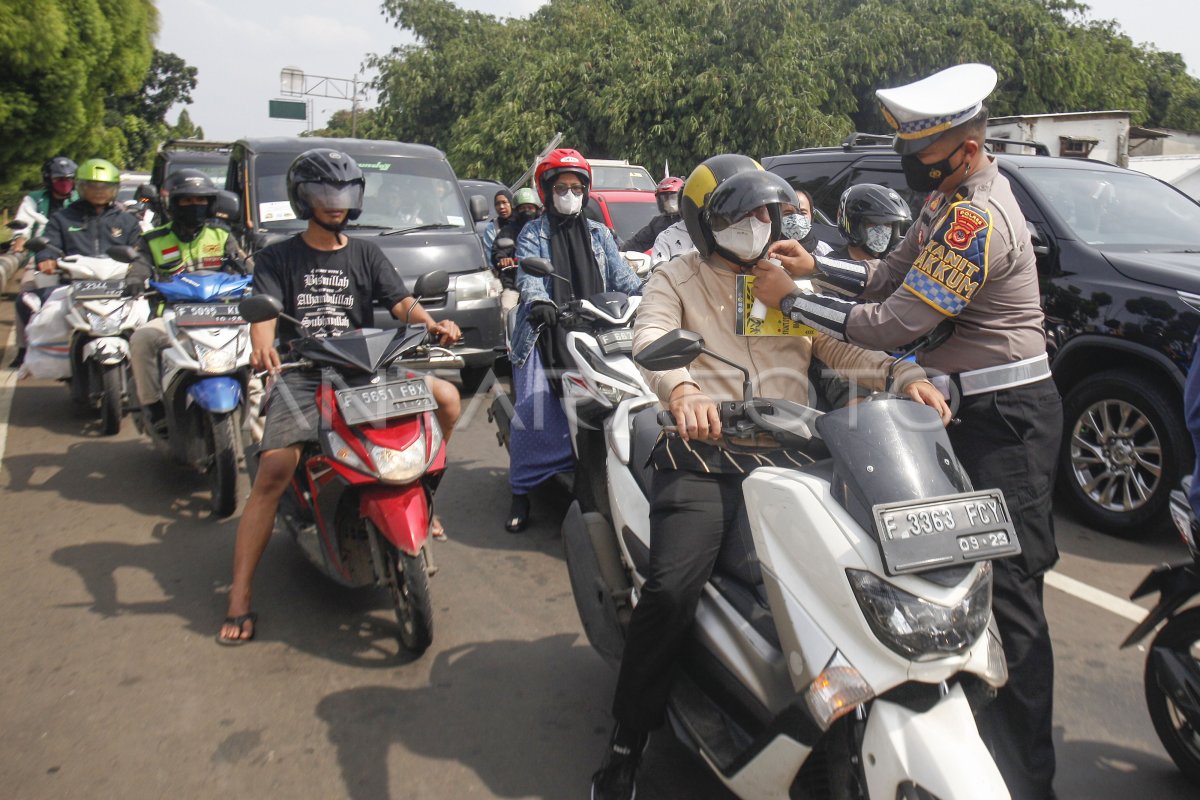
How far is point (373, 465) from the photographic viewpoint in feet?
12.1

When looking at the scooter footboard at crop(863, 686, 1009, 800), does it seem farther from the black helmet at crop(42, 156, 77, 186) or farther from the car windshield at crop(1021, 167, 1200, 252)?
the black helmet at crop(42, 156, 77, 186)

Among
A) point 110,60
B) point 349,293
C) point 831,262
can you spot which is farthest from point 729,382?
point 110,60

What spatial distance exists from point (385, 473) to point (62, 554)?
225 centimetres

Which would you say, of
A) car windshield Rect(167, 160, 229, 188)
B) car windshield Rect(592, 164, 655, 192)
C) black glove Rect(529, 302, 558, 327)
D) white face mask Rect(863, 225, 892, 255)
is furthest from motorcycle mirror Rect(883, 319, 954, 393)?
car windshield Rect(167, 160, 229, 188)

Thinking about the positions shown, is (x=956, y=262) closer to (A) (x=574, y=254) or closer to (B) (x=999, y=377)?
(B) (x=999, y=377)

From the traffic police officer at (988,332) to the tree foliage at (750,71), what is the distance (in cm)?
1817

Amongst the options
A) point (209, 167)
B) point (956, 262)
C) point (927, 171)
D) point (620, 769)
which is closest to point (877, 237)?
point (927, 171)

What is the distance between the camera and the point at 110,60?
Answer: 64.2ft

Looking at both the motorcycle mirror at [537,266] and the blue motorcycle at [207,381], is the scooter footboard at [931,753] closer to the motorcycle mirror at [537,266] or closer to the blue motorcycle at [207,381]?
the motorcycle mirror at [537,266]

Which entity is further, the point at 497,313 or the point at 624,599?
the point at 497,313

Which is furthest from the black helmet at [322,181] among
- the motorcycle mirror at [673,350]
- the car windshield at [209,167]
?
the car windshield at [209,167]

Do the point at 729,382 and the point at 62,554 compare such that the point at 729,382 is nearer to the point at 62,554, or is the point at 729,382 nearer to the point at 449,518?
the point at 449,518

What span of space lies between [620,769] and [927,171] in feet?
6.45

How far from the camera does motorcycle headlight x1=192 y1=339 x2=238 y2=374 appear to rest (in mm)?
5320
